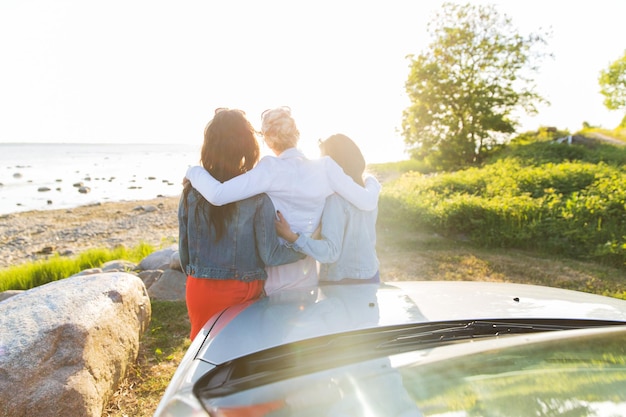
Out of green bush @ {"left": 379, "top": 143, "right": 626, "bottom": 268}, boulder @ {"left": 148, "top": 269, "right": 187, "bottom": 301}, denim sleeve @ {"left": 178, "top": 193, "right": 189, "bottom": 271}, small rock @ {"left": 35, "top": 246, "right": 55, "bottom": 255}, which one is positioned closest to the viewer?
denim sleeve @ {"left": 178, "top": 193, "right": 189, "bottom": 271}

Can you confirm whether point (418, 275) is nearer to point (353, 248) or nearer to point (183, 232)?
point (353, 248)

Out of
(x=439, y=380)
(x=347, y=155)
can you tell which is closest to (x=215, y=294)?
(x=347, y=155)

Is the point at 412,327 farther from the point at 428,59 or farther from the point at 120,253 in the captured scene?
the point at 428,59

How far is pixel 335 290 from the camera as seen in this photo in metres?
2.67

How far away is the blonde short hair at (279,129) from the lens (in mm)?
2920

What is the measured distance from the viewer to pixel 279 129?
9.57 ft

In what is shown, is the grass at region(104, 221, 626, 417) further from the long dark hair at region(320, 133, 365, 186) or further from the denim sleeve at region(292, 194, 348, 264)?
the long dark hair at region(320, 133, 365, 186)

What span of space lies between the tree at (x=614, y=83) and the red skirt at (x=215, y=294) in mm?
47566

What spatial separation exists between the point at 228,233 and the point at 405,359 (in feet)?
4.78

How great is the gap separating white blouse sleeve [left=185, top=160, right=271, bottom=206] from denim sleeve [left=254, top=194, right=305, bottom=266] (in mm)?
98

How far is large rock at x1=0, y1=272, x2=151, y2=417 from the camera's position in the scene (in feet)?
9.61

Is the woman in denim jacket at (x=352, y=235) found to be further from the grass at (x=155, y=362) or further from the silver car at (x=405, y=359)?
the grass at (x=155, y=362)

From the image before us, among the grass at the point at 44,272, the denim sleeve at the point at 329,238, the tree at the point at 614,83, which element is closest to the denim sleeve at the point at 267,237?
the denim sleeve at the point at 329,238

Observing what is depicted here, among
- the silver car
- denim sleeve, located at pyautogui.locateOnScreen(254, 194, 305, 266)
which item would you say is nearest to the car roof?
the silver car
